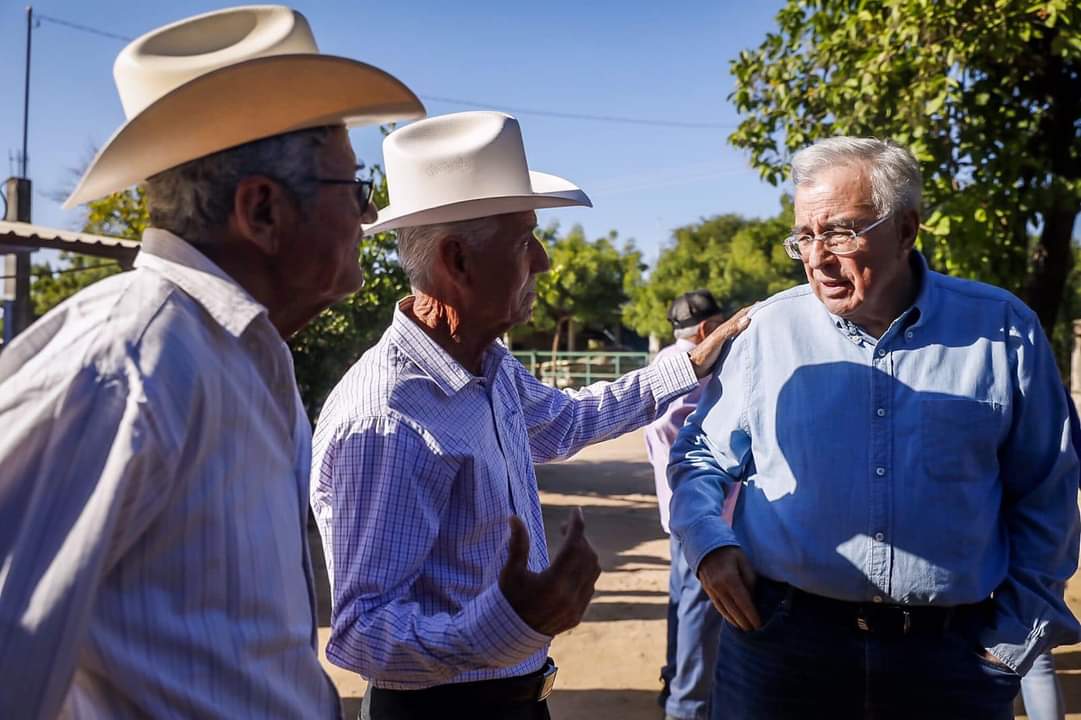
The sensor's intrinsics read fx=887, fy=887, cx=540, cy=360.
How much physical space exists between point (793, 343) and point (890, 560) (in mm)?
580

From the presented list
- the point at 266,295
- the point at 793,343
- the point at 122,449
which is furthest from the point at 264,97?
the point at 793,343

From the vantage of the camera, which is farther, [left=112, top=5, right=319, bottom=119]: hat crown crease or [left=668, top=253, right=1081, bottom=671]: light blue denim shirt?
[left=668, top=253, right=1081, bottom=671]: light blue denim shirt

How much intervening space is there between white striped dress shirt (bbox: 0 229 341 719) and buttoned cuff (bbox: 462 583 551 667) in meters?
0.31

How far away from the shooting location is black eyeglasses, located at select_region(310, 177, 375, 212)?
1.37 meters

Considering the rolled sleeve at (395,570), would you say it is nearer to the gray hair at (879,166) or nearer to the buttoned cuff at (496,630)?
the buttoned cuff at (496,630)

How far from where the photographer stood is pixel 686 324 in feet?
15.6

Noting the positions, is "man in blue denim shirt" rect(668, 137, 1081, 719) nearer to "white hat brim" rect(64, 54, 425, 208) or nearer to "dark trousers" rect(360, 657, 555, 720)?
"dark trousers" rect(360, 657, 555, 720)

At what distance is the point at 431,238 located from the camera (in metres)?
2.06

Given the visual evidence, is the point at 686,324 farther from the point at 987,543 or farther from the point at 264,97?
the point at 264,97

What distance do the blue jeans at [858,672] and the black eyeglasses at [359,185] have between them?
1.38 metres

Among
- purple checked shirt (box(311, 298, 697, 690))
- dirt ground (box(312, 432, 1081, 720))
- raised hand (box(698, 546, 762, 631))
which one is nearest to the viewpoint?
purple checked shirt (box(311, 298, 697, 690))

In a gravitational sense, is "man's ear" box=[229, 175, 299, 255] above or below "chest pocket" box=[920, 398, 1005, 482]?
above

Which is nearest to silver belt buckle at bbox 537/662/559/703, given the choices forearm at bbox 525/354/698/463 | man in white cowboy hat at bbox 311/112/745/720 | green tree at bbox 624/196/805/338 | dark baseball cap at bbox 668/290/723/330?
man in white cowboy hat at bbox 311/112/745/720

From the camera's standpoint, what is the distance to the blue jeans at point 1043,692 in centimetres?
308
